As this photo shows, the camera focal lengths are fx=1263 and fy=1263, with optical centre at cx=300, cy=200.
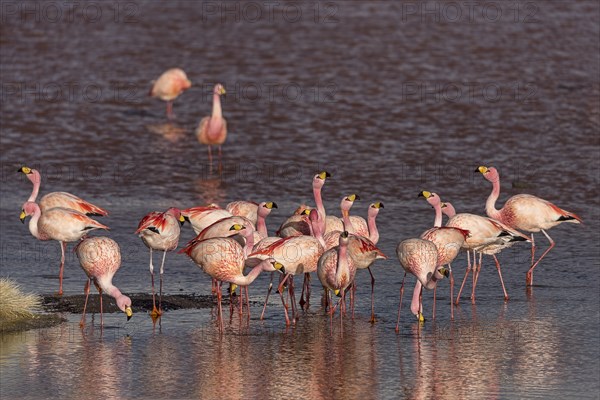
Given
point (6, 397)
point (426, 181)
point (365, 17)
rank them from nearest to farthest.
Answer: point (6, 397), point (426, 181), point (365, 17)

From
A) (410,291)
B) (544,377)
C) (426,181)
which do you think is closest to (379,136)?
(426,181)

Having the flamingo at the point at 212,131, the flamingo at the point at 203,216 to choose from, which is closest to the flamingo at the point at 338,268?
the flamingo at the point at 203,216

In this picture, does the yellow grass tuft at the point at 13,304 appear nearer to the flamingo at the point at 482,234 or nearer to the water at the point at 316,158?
the water at the point at 316,158

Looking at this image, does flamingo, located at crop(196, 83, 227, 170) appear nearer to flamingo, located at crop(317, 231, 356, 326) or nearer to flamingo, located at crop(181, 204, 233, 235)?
flamingo, located at crop(181, 204, 233, 235)

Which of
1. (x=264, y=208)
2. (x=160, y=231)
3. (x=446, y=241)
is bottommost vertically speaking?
(x=446, y=241)

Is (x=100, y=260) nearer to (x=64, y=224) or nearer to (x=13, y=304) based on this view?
(x=13, y=304)

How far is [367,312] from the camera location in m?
12.4

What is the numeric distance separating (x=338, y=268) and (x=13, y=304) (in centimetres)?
302

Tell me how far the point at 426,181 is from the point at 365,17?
12.3 m

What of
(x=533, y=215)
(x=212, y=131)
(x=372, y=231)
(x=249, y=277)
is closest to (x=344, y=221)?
(x=372, y=231)

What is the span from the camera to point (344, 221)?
12984 mm

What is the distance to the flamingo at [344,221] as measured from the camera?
13023mm

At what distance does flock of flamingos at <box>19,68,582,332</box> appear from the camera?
468 inches

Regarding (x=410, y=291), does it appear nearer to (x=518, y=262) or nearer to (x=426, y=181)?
(x=518, y=262)
